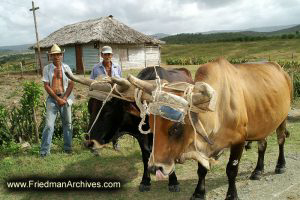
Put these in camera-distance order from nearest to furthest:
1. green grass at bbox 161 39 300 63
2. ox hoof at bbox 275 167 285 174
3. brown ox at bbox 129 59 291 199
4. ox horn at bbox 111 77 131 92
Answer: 1. brown ox at bbox 129 59 291 199
2. ox horn at bbox 111 77 131 92
3. ox hoof at bbox 275 167 285 174
4. green grass at bbox 161 39 300 63

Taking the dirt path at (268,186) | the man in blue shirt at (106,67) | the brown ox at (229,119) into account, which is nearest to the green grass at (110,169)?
the dirt path at (268,186)

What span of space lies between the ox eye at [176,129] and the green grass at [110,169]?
6.51 ft

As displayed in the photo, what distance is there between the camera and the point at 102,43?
27.4 m

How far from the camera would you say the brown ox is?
10.7 ft

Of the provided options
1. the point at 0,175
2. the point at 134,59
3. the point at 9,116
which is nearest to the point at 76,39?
the point at 134,59

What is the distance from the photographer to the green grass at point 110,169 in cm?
515

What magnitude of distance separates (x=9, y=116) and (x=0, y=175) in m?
1.92

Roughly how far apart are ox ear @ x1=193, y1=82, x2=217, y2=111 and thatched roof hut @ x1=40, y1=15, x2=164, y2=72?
2393cm

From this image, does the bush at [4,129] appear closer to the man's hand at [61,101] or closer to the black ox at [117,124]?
the man's hand at [61,101]

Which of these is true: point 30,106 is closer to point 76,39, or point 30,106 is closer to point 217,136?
point 217,136

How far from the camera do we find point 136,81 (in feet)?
11.7

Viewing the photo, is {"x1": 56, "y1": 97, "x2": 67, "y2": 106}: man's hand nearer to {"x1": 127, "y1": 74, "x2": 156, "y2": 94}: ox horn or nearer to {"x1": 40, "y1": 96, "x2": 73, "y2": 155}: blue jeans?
{"x1": 40, "y1": 96, "x2": 73, "y2": 155}: blue jeans

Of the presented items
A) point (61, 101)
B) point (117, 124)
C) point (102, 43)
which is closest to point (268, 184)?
point (117, 124)

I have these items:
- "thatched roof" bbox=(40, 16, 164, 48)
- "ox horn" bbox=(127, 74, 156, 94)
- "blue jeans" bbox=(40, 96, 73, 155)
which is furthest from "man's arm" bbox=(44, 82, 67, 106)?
"thatched roof" bbox=(40, 16, 164, 48)
